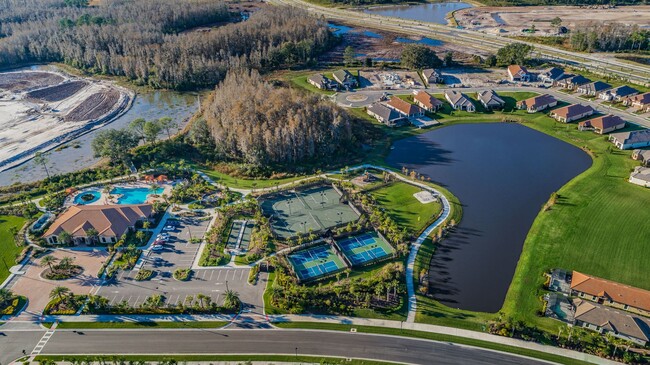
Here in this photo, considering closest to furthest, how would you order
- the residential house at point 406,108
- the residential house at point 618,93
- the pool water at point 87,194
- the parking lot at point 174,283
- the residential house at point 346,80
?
1. the parking lot at point 174,283
2. the pool water at point 87,194
3. the residential house at point 406,108
4. the residential house at point 618,93
5. the residential house at point 346,80

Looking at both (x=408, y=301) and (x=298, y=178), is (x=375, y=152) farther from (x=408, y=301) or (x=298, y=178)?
(x=408, y=301)

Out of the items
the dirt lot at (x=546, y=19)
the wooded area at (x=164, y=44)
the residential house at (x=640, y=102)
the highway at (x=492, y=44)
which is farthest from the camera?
the dirt lot at (x=546, y=19)

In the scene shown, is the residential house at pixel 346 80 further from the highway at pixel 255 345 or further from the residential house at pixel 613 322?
the residential house at pixel 613 322

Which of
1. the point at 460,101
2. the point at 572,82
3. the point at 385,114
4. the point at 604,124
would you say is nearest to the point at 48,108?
the point at 385,114

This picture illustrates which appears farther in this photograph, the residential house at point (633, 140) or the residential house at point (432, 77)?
the residential house at point (432, 77)

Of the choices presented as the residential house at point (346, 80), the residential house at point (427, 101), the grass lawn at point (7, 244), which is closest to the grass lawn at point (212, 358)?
the grass lawn at point (7, 244)

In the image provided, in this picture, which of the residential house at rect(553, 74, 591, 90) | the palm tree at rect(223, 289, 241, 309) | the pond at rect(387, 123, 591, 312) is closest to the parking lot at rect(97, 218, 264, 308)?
the palm tree at rect(223, 289, 241, 309)
